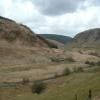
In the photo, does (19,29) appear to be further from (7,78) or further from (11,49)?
(7,78)

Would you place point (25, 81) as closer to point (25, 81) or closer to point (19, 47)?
point (25, 81)

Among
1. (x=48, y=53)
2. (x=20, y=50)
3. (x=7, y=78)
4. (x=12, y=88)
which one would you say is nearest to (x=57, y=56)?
(x=48, y=53)

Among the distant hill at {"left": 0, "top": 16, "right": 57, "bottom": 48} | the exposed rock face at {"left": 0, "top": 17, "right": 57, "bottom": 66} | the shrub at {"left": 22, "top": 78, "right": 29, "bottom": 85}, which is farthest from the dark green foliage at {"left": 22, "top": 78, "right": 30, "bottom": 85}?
the distant hill at {"left": 0, "top": 16, "right": 57, "bottom": 48}

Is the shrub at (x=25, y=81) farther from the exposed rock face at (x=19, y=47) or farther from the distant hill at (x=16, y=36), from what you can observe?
the distant hill at (x=16, y=36)

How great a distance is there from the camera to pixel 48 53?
393 ft

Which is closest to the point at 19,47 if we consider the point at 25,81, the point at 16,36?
the point at 16,36

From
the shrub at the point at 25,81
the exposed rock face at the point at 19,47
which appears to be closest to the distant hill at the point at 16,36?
the exposed rock face at the point at 19,47

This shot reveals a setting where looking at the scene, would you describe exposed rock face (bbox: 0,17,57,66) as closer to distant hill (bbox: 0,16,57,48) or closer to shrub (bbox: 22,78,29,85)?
distant hill (bbox: 0,16,57,48)

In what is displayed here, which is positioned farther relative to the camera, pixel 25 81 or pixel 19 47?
pixel 19 47

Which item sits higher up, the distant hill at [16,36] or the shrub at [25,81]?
the distant hill at [16,36]

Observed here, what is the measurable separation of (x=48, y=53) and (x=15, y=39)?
15406mm

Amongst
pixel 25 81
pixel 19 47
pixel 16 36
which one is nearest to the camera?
pixel 25 81

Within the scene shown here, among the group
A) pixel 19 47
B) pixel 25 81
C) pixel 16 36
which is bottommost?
pixel 25 81

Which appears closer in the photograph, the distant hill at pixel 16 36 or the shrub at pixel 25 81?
the shrub at pixel 25 81
